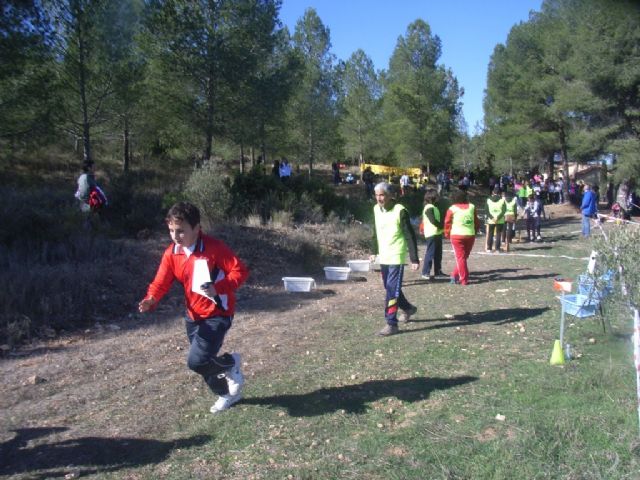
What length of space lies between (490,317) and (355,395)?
3.33 meters

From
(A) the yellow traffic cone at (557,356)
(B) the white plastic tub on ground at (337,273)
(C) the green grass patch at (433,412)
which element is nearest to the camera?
(C) the green grass patch at (433,412)

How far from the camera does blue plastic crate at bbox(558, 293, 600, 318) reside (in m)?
5.46

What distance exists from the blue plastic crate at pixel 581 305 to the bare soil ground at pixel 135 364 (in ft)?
7.62

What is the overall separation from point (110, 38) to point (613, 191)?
27.8 m

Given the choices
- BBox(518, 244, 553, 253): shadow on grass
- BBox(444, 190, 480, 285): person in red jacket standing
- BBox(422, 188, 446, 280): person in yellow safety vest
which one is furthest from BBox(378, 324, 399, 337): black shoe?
BBox(518, 244, 553, 253): shadow on grass

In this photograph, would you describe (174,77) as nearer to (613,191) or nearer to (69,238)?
(69,238)

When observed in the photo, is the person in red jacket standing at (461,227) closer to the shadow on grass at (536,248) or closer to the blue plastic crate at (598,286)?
the blue plastic crate at (598,286)

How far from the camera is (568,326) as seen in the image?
680 centimetres

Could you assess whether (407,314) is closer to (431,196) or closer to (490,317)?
(490,317)

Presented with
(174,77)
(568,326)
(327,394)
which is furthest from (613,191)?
(327,394)

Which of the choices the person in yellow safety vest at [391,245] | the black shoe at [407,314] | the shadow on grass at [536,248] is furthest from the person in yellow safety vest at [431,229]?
the shadow on grass at [536,248]

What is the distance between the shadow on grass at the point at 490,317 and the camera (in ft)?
23.7

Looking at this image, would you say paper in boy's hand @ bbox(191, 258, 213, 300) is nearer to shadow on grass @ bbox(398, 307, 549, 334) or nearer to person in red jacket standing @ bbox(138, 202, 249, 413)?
person in red jacket standing @ bbox(138, 202, 249, 413)

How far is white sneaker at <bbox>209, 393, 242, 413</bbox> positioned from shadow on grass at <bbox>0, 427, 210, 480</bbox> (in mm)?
426
